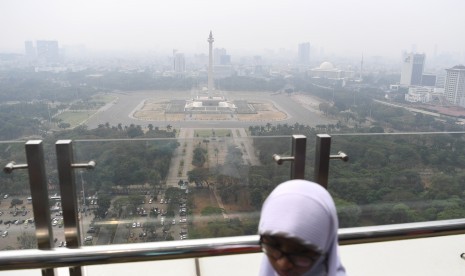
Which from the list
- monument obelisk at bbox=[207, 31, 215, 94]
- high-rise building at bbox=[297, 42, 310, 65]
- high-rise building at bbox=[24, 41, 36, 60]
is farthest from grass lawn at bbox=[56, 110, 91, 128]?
high-rise building at bbox=[297, 42, 310, 65]

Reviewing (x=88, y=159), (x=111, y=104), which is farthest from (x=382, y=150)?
(x=111, y=104)

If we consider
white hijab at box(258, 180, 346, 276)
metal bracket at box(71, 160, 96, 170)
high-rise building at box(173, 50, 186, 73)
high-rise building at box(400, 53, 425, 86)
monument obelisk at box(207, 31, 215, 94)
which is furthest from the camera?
monument obelisk at box(207, 31, 215, 94)

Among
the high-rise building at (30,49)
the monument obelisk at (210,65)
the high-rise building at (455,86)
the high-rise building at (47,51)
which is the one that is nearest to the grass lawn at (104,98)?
the high-rise building at (47,51)

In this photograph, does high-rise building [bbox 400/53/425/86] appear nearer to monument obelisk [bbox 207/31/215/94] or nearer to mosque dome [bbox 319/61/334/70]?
mosque dome [bbox 319/61/334/70]

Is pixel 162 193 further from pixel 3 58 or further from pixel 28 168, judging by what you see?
pixel 3 58

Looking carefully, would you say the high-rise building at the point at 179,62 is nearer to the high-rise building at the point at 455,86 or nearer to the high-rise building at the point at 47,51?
the high-rise building at the point at 47,51
